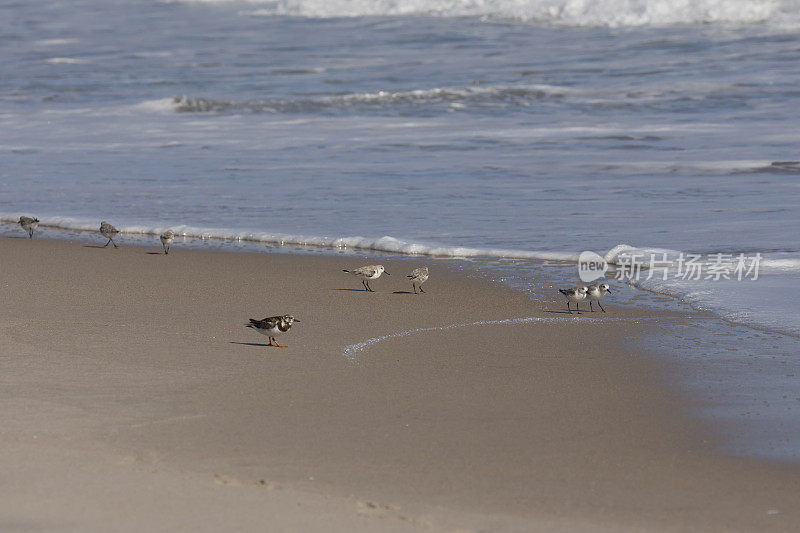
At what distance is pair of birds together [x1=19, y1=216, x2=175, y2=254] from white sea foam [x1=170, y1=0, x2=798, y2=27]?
2567 centimetres

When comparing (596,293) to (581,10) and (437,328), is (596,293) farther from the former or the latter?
(581,10)

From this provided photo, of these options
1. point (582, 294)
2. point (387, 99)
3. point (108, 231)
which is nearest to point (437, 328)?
point (582, 294)

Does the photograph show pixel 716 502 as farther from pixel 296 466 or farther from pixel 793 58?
pixel 793 58

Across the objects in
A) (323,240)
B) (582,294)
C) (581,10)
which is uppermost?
(581,10)

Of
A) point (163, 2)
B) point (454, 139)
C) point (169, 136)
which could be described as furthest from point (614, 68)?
point (163, 2)

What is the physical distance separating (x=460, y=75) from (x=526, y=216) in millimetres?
15180

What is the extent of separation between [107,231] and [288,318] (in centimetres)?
443

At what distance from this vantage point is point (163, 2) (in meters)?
49.0

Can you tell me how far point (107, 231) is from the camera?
1100 centimetres

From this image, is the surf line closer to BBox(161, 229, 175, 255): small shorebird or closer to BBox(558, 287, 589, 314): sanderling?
BBox(558, 287, 589, 314): sanderling

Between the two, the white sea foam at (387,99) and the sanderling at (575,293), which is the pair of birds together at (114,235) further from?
the white sea foam at (387,99)

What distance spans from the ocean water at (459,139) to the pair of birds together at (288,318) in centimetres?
105

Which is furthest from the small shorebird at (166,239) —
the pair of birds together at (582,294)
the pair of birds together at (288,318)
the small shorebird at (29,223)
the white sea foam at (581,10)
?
the white sea foam at (581,10)

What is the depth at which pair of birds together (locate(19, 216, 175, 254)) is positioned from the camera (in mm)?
10570
